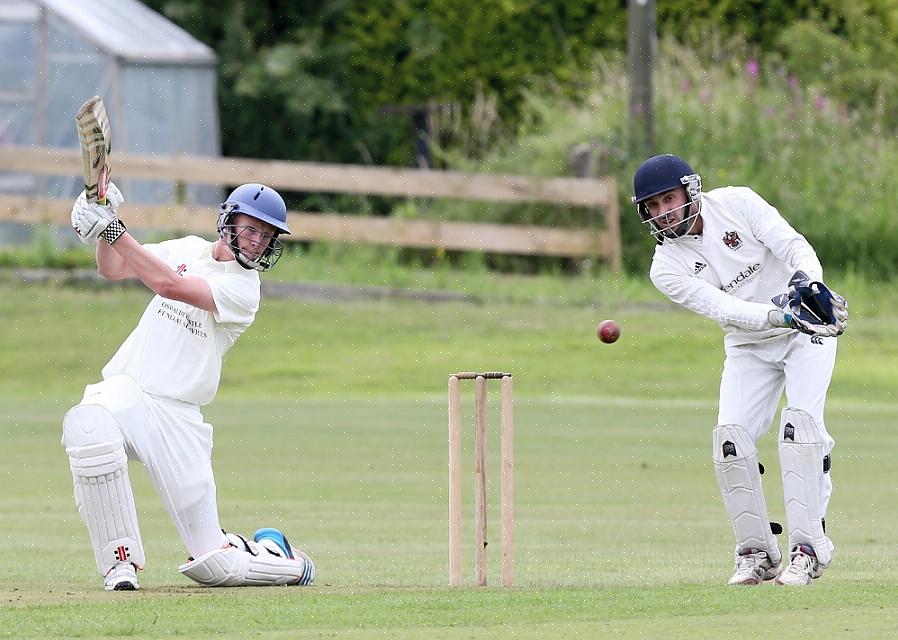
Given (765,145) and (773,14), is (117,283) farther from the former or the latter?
A: (773,14)

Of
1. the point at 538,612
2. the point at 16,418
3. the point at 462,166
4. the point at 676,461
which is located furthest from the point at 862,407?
the point at 538,612

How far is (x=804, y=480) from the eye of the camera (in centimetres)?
692

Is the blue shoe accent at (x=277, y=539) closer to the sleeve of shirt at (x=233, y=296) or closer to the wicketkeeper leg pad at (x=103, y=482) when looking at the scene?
the wicketkeeper leg pad at (x=103, y=482)

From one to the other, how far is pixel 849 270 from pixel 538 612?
560 inches

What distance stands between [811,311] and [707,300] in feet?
1.37

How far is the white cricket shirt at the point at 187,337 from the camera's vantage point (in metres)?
6.91

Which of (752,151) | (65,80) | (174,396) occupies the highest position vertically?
(65,80)

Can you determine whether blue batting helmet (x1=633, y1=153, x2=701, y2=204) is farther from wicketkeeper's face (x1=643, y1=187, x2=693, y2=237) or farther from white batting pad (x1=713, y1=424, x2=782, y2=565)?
white batting pad (x1=713, y1=424, x2=782, y2=565)

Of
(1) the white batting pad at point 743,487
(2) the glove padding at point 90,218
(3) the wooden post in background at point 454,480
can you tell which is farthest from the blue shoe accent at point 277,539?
(1) the white batting pad at point 743,487

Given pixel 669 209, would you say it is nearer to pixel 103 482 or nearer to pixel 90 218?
pixel 90 218

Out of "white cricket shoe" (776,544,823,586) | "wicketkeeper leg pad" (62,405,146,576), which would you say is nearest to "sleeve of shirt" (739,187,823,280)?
"white cricket shoe" (776,544,823,586)

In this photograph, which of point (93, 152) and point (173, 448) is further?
point (173, 448)

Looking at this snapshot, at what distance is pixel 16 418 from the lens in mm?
14555

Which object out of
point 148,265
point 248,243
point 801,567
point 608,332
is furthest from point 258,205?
point 801,567
